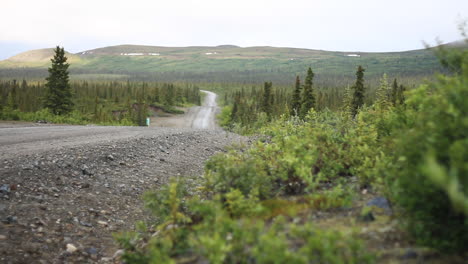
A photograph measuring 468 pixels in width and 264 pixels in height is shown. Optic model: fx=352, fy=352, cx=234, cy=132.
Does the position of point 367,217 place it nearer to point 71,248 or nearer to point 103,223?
point 71,248

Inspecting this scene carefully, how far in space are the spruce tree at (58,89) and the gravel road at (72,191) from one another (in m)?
27.0

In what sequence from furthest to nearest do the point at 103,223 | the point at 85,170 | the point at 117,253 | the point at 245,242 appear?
1. the point at 85,170
2. the point at 103,223
3. the point at 117,253
4. the point at 245,242

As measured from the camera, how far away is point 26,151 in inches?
342

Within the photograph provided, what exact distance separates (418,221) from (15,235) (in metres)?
5.26

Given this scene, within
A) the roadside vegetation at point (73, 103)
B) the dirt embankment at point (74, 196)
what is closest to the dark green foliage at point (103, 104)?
the roadside vegetation at point (73, 103)

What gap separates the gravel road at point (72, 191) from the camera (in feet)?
17.0

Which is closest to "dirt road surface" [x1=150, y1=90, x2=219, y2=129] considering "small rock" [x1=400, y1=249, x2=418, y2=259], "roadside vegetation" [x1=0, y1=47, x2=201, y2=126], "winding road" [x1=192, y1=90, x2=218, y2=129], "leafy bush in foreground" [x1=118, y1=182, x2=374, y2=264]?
"winding road" [x1=192, y1=90, x2=218, y2=129]

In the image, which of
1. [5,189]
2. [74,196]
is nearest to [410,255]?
[74,196]

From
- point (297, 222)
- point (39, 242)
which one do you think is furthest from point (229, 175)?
point (39, 242)

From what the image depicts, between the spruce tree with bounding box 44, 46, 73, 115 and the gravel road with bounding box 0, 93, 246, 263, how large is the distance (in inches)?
1064

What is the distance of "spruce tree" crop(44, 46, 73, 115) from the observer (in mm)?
36125

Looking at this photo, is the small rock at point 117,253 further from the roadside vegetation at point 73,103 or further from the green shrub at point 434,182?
the roadside vegetation at point 73,103

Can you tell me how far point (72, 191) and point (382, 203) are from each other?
581 centimetres

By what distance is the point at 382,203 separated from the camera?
3930mm
